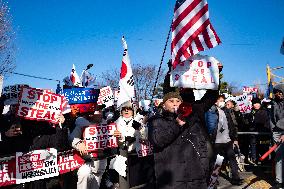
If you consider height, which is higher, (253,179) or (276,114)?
(276,114)

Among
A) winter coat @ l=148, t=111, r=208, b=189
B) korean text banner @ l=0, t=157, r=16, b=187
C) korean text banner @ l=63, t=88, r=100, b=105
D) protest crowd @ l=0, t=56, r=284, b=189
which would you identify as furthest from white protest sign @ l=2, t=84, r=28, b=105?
winter coat @ l=148, t=111, r=208, b=189

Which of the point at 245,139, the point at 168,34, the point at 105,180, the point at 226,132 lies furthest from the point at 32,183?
the point at 245,139

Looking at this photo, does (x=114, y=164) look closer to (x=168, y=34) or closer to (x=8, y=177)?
(x=8, y=177)

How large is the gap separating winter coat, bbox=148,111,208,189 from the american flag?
1.81 meters

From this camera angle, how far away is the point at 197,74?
15.3 ft

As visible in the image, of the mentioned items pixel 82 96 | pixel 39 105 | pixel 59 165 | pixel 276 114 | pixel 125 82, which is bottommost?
pixel 59 165

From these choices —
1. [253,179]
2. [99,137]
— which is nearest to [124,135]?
[99,137]

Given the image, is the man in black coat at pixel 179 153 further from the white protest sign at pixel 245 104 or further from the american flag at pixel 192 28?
the white protest sign at pixel 245 104

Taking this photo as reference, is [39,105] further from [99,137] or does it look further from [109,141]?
[109,141]

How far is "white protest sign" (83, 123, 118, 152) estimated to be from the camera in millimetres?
5851

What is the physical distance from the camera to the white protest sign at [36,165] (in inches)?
192

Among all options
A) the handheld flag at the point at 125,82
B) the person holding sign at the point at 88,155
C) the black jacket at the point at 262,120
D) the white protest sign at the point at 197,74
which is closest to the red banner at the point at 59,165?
the person holding sign at the point at 88,155

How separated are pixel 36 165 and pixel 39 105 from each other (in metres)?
0.93

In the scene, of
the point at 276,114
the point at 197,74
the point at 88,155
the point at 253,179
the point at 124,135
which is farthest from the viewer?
the point at 253,179
